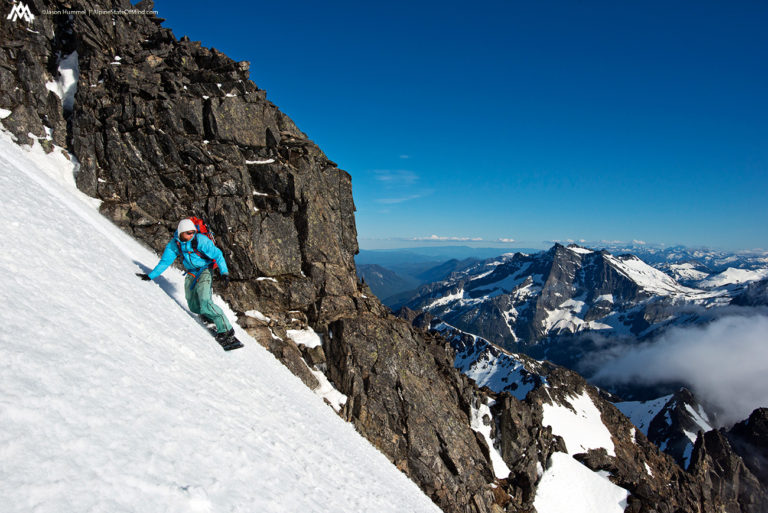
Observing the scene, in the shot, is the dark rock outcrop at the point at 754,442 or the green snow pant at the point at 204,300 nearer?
the green snow pant at the point at 204,300

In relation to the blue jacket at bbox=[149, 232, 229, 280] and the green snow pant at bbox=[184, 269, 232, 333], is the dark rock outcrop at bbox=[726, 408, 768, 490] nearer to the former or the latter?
the green snow pant at bbox=[184, 269, 232, 333]

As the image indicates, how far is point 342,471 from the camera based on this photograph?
8.98m

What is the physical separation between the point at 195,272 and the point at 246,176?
16601mm

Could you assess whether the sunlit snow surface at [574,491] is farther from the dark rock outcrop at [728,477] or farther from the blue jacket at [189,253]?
the dark rock outcrop at [728,477]

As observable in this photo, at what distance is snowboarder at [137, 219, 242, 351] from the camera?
454 inches

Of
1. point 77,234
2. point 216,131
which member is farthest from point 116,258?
point 216,131

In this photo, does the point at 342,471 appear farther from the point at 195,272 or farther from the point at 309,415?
the point at 195,272

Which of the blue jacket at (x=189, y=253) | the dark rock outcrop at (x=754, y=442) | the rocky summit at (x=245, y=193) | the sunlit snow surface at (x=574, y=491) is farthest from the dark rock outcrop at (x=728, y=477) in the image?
the blue jacket at (x=189, y=253)

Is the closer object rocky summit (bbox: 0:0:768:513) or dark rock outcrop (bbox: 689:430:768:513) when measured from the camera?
rocky summit (bbox: 0:0:768:513)

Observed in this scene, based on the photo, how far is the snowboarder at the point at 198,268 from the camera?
11539 millimetres

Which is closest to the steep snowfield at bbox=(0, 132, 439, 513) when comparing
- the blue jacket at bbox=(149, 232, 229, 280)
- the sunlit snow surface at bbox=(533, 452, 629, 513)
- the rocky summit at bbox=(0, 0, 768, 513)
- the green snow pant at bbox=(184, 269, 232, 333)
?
the green snow pant at bbox=(184, 269, 232, 333)

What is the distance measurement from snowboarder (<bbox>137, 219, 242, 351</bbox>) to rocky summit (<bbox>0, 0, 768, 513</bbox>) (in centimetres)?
880

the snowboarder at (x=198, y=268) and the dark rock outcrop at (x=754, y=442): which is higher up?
the snowboarder at (x=198, y=268)

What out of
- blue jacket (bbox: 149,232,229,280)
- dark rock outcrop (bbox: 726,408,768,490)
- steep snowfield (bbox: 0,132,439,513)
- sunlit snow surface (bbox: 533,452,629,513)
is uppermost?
blue jacket (bbox: 149,232,229,280)
